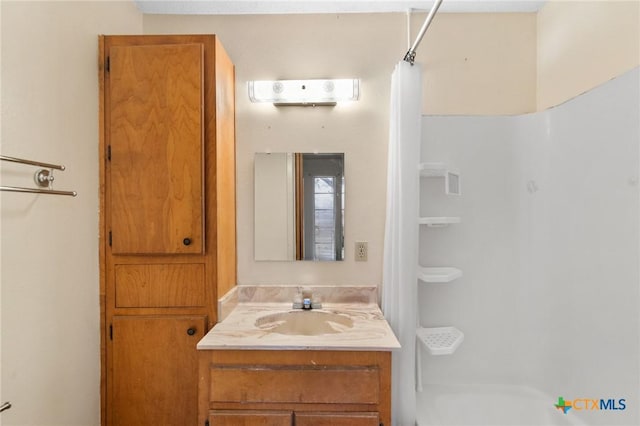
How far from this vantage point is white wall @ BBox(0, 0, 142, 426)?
1148 mm

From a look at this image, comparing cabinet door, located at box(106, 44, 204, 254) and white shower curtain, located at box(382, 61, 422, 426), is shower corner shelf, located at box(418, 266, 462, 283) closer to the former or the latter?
white shower curtain, located at box(382, 61, 422, 426)

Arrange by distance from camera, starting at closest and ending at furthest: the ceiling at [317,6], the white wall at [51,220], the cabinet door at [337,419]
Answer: the white wall at [51,220], the cabinet door at [337,419], the ceiling at [317,6]

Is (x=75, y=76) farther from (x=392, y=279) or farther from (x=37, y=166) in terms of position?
(x=392, y=279)

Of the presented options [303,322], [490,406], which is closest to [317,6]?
[303,322]

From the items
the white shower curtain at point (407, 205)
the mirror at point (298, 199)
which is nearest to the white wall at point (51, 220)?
the mirror at point (298, 199)

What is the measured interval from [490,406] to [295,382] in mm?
1154

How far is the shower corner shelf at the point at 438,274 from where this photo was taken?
1.71 meters

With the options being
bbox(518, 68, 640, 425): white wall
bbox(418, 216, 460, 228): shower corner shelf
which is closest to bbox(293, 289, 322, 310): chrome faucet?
bbox(418, 216, 460, 228): shower corner shelf

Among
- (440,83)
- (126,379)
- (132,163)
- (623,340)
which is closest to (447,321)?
(623,340)

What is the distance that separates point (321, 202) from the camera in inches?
75.2

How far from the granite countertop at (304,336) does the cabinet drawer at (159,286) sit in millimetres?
207

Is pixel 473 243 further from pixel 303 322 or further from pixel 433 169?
pixel 303 322

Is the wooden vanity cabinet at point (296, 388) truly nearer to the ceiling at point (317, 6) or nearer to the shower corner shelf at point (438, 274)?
the shower corner shelf at point (438, 274)

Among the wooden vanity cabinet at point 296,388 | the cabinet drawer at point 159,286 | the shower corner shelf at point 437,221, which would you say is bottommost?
the wooden vanity cabinet at point 296,388
